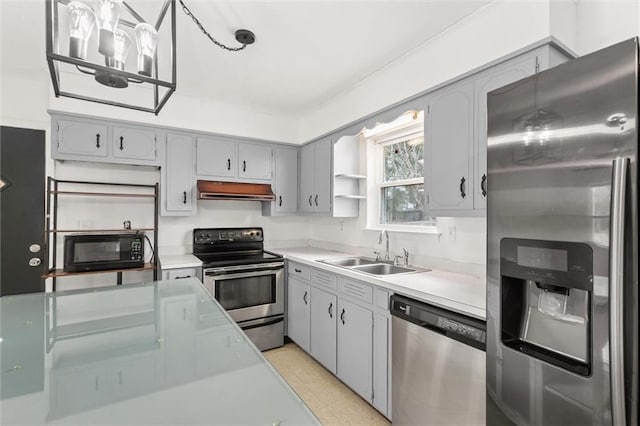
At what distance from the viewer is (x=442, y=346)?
1.66 m

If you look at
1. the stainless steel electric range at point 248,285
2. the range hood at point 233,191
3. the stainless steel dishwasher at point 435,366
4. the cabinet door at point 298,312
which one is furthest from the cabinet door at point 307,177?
the stainless steel dishwasher at point 435,366

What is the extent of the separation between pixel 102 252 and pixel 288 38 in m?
2.41

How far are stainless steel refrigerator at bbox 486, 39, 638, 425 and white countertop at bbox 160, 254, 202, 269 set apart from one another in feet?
8.16

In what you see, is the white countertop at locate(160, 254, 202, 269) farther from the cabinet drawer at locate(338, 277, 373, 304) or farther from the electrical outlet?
the electrical outlet

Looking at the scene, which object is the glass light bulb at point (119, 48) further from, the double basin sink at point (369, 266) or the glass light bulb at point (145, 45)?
the double basin sink at point (369, 266)

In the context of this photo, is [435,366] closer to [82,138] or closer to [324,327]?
[324,327]

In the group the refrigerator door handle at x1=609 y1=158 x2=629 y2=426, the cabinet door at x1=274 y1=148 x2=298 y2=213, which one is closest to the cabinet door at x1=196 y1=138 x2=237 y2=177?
the cabinet door at x1=274 y1=148 x2=298 y2=213

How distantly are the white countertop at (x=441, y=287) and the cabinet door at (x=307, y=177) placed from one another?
1.37 metres

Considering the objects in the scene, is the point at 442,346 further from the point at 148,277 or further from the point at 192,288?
the point at 148,277

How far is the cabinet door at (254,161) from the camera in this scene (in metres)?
3.62

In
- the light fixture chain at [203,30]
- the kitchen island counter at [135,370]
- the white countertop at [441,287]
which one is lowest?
the white countertop at [441,287]

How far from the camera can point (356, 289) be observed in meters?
2.34

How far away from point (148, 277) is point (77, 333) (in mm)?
2489

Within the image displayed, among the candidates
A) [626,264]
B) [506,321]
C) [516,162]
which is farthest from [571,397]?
[516,162]
